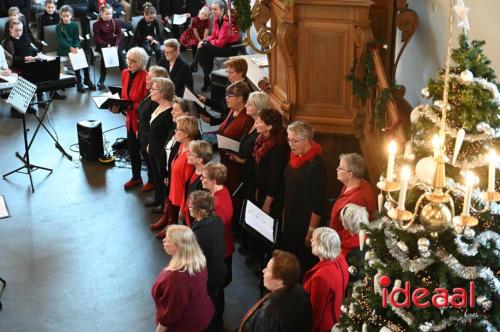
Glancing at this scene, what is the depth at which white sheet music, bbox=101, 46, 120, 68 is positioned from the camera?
463 inches

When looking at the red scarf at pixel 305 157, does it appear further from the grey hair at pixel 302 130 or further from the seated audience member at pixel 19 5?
the seated audience member at pixel 19 5

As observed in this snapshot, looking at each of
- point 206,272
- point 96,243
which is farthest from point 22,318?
point 206,272

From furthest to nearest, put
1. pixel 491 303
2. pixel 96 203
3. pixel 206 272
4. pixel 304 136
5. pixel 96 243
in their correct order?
1. pixel 96 203
2. pixel 96 243
3. pixel 304 136
4. pixel 206 272
5. pixel 491 303

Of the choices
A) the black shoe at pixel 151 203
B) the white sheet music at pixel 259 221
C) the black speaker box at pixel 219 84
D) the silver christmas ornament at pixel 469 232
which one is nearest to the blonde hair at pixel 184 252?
the white sheet music at pixel 259 221

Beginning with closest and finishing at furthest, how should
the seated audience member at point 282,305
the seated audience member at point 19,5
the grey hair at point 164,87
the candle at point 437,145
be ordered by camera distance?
the candle at point 437,145 → the seated audience member at point 282,305 → the grey hair at point 164,87 → the seated audience member at point 19,5

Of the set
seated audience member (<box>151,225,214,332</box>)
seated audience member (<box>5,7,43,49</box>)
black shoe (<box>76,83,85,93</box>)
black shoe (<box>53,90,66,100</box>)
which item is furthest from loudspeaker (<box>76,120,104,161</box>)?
seated audience member (<box>151,225,214,332</box>)

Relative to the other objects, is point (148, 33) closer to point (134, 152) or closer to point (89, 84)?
point (89, 84)

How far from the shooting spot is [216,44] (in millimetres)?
11938

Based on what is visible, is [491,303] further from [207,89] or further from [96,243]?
[207,89]

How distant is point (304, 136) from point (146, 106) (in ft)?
7.99

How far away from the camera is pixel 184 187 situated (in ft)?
21.0

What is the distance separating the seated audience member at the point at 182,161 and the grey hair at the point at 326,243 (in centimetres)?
203

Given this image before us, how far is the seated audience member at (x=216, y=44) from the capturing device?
11852 mm

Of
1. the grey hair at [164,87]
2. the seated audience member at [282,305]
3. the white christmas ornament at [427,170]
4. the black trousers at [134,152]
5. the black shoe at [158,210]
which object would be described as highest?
the white christmas ornament at [427,170]
